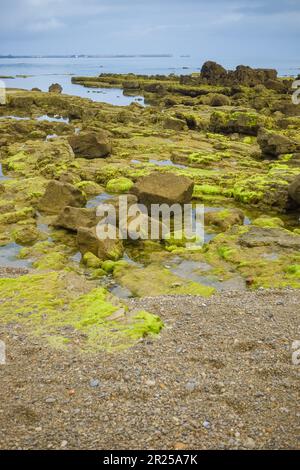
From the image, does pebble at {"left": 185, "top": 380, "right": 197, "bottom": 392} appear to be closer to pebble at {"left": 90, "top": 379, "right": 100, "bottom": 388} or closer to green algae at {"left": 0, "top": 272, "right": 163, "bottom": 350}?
pebble at {"left": 90, "top": 379, "right": 100, "bottom": 388}

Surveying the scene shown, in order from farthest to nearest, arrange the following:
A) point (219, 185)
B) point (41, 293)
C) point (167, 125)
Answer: point (167, 125)
point (219, 185)
point (41, 293)

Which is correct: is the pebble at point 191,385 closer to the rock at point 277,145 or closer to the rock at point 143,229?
the rock at point 143,229

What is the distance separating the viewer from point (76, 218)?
23891 millimetres

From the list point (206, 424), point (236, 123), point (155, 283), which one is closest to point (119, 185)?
point (155, 283)

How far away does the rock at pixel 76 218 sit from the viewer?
23.7m

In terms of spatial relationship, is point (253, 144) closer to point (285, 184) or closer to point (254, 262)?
point (285, 184)

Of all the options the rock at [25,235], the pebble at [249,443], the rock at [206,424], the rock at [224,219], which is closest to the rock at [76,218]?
the rock at [25,235]

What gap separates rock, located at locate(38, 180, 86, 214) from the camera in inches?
Result: 1076

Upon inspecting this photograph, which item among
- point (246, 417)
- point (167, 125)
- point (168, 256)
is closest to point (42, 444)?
point (246, 417)

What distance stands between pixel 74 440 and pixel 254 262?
12.8m

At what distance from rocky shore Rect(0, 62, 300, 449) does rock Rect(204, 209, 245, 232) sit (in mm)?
92

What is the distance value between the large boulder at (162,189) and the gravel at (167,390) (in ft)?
45.2

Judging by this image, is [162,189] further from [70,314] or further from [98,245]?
[70,314]
